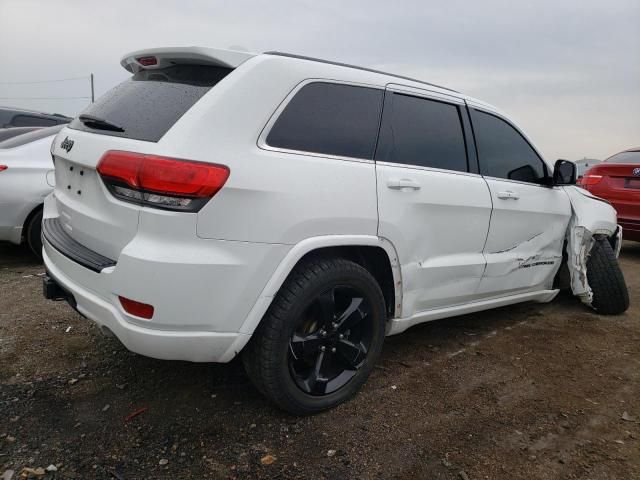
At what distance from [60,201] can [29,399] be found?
1.02 meters

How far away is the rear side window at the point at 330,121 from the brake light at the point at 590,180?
554 centimetres

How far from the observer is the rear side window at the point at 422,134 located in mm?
2730

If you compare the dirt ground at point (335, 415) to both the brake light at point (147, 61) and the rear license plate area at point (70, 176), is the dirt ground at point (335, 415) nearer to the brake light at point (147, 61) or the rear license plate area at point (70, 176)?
the rear license plate area at point (70, 176)

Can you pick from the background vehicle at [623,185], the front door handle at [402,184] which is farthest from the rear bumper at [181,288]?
the background vehicle at [623,185]

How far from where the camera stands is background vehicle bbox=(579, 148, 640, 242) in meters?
6.49

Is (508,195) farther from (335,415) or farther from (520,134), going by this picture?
(335,415)

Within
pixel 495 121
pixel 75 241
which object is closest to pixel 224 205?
pixel 75 241

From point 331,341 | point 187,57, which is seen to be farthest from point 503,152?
point 187,57

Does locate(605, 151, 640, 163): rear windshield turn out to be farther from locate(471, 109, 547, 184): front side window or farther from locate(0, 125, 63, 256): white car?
locate(0, 125, 63, 256): white car

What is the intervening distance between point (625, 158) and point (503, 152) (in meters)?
4.53

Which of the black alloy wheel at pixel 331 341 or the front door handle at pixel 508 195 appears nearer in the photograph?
the black alloy wheel at pixel 331 341

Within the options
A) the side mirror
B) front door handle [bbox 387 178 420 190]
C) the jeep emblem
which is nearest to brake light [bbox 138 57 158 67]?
the jeep emblem

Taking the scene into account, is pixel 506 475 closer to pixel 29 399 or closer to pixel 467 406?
pixel 467 406

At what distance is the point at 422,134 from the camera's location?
2.92 m
